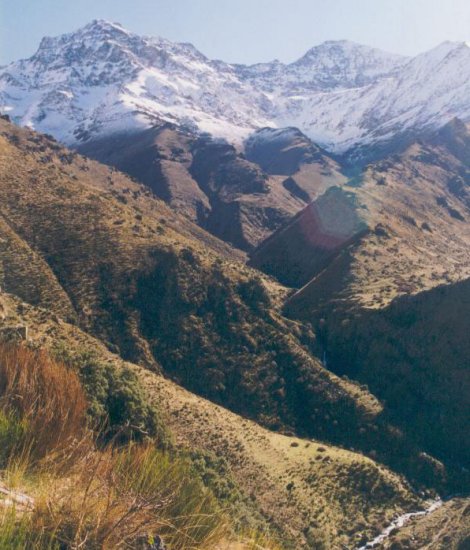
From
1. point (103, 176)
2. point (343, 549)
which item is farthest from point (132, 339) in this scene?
point (103, 176)

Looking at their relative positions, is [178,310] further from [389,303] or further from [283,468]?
[389,303]

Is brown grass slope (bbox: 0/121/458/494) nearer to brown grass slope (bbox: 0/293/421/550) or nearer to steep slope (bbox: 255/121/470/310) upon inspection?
brown grass slope (bbox: 0/293/421/550)

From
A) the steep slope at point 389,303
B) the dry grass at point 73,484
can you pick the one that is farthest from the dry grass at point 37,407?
the steep slope at point 389,303

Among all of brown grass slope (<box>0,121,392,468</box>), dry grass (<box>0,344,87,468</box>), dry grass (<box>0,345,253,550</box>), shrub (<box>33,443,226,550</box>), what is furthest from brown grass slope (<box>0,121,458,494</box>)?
shrub (<box>33,443,226,550</box>)

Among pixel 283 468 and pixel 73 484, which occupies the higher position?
pixel 73 484

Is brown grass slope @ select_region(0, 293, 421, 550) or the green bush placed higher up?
the green bush

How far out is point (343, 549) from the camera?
50188mm

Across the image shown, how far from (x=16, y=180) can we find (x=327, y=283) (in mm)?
64592

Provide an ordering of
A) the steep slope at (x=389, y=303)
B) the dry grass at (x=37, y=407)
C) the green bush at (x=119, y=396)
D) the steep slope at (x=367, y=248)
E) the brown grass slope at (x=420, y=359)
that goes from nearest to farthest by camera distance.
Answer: the dry grass at (x=37, y=407), the green bush at (x=119, y=396), the brown grass slope at (x=420, y=359), the steep slope at (x=389, y=303), the steep slope at (x=367, y=248)

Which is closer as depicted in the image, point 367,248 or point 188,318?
point 188,318

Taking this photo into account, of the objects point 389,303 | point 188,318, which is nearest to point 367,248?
point 389,303

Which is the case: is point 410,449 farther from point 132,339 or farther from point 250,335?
point 132,339

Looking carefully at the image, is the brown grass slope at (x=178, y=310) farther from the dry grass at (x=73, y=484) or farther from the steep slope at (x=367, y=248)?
the dry grass at (x=73, y=484)

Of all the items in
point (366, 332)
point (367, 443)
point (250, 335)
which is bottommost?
point (367, 443)
